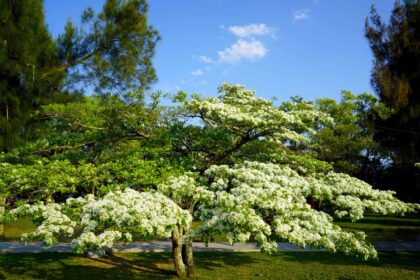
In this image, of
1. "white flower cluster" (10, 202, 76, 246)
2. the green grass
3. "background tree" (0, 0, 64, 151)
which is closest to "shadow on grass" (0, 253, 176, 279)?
the green grass

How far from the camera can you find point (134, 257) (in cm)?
1698

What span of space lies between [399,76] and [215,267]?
1489 cm

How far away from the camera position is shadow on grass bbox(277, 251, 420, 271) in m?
16.9

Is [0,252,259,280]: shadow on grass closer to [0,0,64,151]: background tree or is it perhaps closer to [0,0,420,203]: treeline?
[0,0,420,203]: treeline

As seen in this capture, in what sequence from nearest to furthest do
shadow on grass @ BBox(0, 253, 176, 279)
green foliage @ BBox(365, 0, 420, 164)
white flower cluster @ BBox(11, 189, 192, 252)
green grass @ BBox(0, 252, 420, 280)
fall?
1. white flower cluster @ BBox(11, 189, 192, 252)
2. shadow on grass @ BBox(0, 253, 176, 279)
3. green grass @ BBox(0, 252, 420, 280)
4. green foliage @ BBox(365, 0, 420, 164)

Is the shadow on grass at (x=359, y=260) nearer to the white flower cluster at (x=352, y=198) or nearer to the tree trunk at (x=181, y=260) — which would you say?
the tree trunk at (x=181, y=260)

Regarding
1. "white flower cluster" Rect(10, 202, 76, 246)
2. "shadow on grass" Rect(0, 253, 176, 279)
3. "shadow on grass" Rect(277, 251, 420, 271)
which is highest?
"white flower cluster" Rect(10, 202, 76, 246)

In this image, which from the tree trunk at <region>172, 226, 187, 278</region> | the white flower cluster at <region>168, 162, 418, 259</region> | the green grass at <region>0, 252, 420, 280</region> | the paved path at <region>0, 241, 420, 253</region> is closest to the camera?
the white flower cluster at <region>168, 162, 418, 259</region>

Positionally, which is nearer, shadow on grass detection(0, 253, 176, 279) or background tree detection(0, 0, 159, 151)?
shadow on grass detection(0, 253, 176, 279)

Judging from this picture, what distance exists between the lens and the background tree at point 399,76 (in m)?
21.2

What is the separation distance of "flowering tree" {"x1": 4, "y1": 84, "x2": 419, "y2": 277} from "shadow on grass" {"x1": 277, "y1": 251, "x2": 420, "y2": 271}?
5973 millimetres

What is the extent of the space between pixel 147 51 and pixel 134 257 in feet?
48.0

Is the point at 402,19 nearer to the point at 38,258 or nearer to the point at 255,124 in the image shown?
the point at 255,124

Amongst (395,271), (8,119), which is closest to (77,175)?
(395,271)
